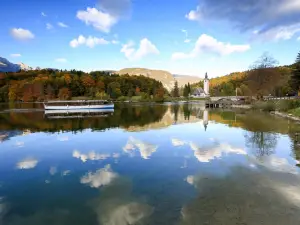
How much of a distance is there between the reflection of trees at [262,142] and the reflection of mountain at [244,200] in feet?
20.0

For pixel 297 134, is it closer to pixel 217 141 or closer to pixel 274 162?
pixel 217 141

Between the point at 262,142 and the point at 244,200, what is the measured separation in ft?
48.1

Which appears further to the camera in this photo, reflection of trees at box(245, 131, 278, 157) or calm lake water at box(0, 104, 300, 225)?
reflection of trees at box(245, 131, 278, 157)

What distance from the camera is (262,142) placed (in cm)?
2409

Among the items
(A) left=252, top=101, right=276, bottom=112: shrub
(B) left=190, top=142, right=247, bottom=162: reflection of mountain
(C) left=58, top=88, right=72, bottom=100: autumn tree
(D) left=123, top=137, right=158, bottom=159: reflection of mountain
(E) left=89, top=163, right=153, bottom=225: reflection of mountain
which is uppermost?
(C) left=58, top=88, right=72, bottom=100: autumn tree

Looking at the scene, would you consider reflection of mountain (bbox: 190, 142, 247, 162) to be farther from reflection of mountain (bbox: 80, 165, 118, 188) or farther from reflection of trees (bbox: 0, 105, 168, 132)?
reflection of trees (bbox: 0, 105, 168, 132)

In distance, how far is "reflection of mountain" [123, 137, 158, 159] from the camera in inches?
787

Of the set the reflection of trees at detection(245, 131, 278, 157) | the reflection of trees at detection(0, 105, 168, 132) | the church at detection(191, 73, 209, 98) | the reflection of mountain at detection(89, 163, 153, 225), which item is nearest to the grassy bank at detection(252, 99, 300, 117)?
the reflection of trees at detection(245, 131, 278, 157)

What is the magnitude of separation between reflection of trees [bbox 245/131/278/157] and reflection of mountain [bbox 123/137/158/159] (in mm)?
8226

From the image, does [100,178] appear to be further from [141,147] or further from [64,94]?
[64,94]

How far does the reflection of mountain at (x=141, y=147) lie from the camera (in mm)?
20000

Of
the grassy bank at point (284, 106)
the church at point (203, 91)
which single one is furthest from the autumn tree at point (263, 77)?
the church at point (203, 91)

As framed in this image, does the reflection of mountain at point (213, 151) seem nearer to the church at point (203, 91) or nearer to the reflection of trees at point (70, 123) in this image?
the reflection of trees at point (70, 123)

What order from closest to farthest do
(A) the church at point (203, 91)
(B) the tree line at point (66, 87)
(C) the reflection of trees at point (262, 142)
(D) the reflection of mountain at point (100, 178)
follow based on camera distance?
(D) the reflection of mountain at point (100, 178), (C) the reflection of trees at point (262, 142), (B) the tree line at point (66, 87), (A) the church at point (203, 91)
